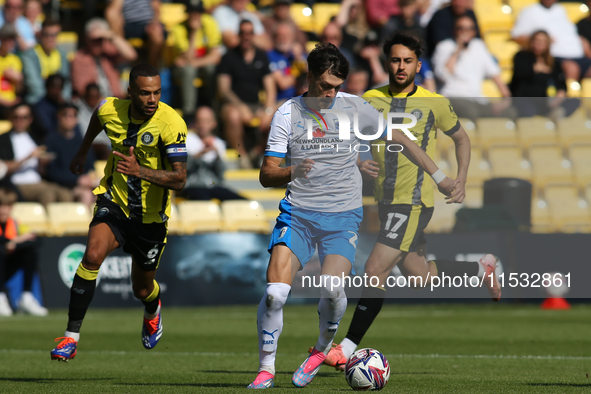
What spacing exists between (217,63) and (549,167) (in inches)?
350

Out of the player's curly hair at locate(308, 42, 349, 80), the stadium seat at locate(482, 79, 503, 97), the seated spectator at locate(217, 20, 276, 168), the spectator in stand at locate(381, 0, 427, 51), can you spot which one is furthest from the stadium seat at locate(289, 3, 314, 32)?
the player's curly hair at locate(308, 42, 349, 80)

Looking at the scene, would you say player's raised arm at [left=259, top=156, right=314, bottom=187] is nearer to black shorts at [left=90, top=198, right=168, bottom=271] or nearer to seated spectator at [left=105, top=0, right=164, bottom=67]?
black shorts at [left=90, top=198, right=168, bottom=271]

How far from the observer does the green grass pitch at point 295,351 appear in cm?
630

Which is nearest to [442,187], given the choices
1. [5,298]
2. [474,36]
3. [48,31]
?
[5,298]

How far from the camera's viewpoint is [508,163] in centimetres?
874

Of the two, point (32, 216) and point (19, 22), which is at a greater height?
point (19, 22)

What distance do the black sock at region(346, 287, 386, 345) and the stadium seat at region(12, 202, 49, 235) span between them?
7855 mm

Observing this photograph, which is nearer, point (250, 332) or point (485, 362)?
point (485, 362)

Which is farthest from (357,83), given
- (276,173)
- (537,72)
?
(276,173)

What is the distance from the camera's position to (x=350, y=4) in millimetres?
16969

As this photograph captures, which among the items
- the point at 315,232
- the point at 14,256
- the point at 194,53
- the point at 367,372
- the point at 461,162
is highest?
the point at 194,53

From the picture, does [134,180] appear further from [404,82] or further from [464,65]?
[464,65]

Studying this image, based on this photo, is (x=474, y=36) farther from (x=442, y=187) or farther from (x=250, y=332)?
(x=442, y=187)

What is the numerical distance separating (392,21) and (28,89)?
669 centimetres
